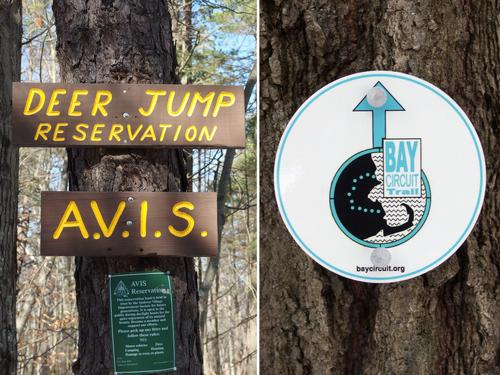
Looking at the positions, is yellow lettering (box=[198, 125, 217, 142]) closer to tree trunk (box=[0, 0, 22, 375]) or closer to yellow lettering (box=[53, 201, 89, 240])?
yellow lettering (box=[53, 201, 89, 240])

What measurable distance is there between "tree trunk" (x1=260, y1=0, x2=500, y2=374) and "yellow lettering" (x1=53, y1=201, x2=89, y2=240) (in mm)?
1403

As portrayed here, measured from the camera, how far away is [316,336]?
4.49 feet

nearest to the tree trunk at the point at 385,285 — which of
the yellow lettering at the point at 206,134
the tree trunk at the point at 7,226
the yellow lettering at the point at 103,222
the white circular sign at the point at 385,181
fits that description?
the white circular sign at the point at 385,181

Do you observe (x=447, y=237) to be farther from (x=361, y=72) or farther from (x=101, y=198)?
(x=101, y=198)

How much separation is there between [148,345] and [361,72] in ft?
6.03

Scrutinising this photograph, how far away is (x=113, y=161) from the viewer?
2791 millimetres

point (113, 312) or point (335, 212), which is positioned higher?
point (335, 212)

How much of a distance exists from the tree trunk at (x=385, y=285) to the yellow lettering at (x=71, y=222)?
140 centimetres

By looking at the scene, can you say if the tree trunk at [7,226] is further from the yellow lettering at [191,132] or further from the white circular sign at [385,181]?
the white circular sign at [385,181]

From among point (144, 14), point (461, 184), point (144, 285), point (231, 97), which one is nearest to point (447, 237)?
point (461, 184)

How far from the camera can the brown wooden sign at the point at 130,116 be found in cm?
263

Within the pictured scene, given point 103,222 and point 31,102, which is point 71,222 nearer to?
point 103,222

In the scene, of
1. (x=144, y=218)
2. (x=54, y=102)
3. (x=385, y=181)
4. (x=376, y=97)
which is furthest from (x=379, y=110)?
(x=54, y=102)

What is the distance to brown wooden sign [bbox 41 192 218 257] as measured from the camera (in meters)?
2.62
